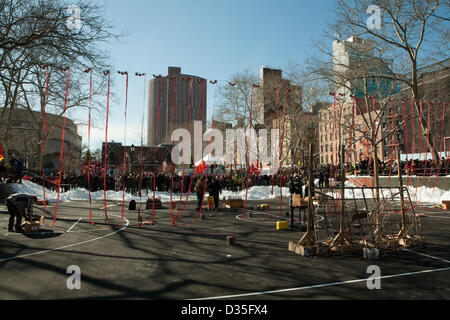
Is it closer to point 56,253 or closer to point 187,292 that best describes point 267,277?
point 187,292

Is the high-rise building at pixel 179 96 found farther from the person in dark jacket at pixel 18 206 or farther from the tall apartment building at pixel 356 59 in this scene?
the tall apartment building at pixel 356 59

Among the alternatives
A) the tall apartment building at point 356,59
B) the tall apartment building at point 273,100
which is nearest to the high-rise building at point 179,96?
the tall apartment building at point 273,100

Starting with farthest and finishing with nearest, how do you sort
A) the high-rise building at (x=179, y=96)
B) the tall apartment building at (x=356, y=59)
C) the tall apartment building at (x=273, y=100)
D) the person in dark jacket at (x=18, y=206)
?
the tall apartment building at (x=273, y=100), the tall apartment building at (x=356, y=59), the high-rise building at (x=179, y=96), the person in dark jacket at (x=18, y=206)

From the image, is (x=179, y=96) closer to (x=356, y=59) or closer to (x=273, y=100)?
(x=273, y=100)

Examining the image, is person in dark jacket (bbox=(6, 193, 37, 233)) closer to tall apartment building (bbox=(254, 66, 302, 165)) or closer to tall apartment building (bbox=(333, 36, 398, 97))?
tall apartment building (bbox=(333, 36, 398, 97))

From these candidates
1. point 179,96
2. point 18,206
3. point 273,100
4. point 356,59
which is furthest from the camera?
point 179,96

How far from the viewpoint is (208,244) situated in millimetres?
8820

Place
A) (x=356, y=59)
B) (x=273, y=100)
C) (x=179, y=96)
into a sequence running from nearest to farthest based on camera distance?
(x=356, y=59)
(x=273, y=100)
(x=179, y=96)

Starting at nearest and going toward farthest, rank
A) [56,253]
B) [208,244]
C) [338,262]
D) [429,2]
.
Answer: [338,262] → [56,253] → [208,244] → [429,2]

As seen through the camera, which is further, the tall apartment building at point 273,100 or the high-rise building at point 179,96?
the tall apartment building at point 273,100

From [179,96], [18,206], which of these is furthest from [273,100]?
[18,206]

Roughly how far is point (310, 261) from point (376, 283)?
1.78m

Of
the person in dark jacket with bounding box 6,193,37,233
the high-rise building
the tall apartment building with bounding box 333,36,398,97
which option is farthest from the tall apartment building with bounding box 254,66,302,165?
the person in dark jacket with bounding box 6,193,37,233
